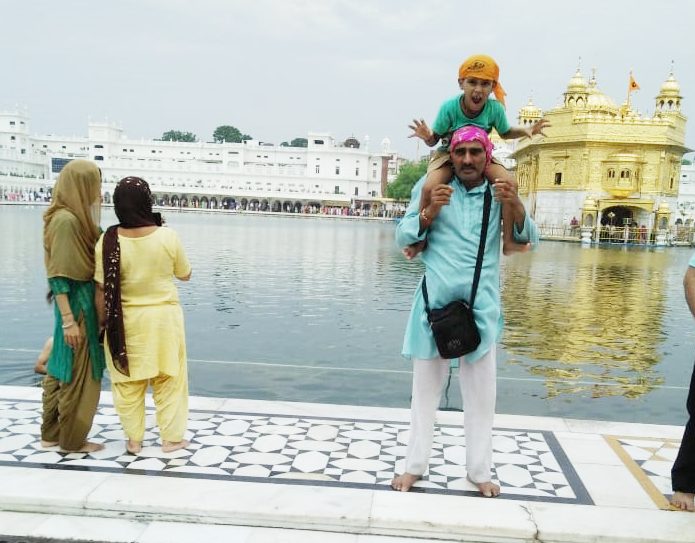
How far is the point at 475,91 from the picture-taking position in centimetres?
306

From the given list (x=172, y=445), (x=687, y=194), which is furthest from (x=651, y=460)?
(x=687, y=194)

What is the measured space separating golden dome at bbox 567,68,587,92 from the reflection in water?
2829 cm

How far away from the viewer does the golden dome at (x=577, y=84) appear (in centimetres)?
4194

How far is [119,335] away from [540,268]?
50.6 ft

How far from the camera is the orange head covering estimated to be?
302 cm

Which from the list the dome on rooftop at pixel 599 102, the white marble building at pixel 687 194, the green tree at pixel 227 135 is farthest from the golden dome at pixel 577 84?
the green tree at pixel 227 135

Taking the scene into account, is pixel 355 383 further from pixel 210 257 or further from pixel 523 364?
pixel 210 257

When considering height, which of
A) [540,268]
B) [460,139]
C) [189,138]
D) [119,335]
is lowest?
[540,268]

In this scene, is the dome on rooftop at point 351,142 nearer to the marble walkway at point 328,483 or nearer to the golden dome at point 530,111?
the golden dome at point 530,111

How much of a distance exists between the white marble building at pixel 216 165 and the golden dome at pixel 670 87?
5003 cm

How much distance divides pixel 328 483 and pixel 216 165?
90.2 m

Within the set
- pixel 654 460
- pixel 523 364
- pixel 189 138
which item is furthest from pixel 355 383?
pixel 189 138

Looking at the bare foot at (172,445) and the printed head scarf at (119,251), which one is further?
the bare foot at (172,445)

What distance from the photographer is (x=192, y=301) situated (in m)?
9.95
